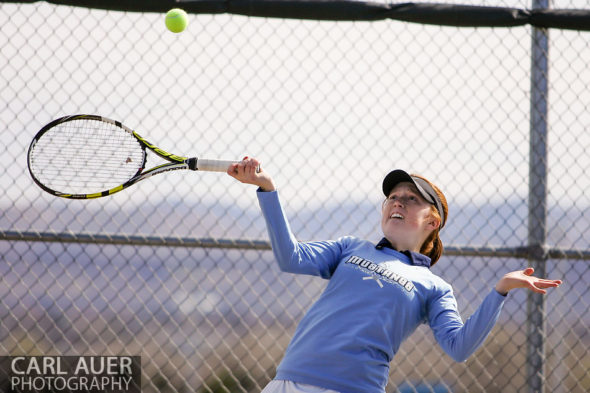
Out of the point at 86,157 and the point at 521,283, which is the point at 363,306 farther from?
the point at 86,157

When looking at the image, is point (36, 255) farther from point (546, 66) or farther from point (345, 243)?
point (546, 66)

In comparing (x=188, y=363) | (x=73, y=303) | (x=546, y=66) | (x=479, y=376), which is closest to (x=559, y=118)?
(x=546, y=66)

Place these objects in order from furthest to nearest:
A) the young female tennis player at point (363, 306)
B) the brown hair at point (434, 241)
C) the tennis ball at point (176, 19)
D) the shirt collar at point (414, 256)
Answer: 1. the tennis ball at point (176, 19)
2. the brown hair at point (434, 241)
3. the shirt collar at point (414, 256)
4. the young female tennis player at point (363, 306)

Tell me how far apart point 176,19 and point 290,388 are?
1792 millimetres

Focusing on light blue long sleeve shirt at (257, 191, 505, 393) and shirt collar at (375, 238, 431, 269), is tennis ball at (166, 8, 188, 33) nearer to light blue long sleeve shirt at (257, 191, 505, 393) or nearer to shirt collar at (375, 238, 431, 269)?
light blue long sleeve shirt at (257, 191, 505, 393)

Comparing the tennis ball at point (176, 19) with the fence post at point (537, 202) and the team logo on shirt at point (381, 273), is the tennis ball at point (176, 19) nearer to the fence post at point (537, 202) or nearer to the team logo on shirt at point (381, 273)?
the team logo on shirt at point (381, 273)

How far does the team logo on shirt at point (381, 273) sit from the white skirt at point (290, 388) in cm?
38

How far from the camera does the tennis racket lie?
2.77m

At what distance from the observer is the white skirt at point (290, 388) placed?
7.55 ft

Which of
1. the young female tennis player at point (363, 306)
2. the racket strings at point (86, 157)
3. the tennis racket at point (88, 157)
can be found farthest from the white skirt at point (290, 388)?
the racket strings at point (86, 157)

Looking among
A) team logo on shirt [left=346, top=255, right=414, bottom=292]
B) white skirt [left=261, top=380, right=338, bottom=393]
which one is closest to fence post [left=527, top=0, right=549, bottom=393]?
team logo on shirt [left=346, top=255, right=414, bottom=292]

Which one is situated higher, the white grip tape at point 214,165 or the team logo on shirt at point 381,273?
the white grip tape at point 214,165

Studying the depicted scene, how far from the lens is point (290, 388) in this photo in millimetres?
2334

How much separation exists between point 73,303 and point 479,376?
2.07 m
